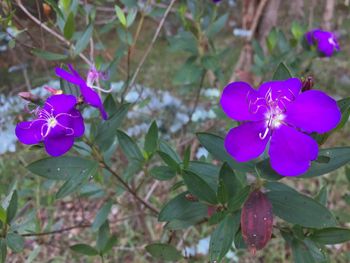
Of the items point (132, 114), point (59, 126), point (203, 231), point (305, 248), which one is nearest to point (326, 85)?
point (132, 114)

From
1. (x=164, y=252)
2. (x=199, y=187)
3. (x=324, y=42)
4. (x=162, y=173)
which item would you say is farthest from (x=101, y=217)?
(x=324, y=42)

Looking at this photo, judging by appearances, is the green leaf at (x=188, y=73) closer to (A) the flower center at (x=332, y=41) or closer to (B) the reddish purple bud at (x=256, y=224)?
(A) the flower center at (x=332, y=41)

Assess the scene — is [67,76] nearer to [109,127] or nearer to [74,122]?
[74,122]

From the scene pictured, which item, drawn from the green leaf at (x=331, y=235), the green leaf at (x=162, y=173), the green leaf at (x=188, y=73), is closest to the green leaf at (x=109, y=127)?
the green leaf at (x=162, y=173)

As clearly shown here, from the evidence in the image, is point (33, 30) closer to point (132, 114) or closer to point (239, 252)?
point (239, 252)

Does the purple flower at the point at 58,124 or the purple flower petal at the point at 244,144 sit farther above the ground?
the purple flower at the point at 58,124
